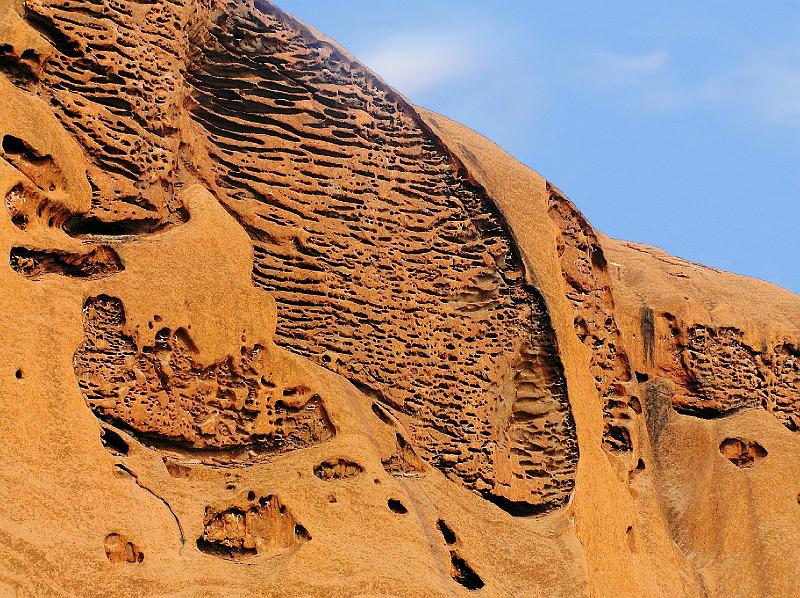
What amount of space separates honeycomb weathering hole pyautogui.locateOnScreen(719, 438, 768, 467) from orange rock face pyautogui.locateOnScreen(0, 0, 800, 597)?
26 mm

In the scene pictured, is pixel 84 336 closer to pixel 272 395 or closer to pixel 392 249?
pixel 272 395

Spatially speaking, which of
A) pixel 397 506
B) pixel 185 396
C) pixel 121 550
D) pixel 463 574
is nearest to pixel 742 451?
pixel 463 574

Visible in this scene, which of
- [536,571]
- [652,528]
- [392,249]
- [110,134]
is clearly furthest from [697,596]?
[110,134]

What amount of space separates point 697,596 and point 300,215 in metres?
5.99

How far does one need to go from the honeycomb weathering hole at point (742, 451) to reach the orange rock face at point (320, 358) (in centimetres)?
3

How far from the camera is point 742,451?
1744 centimetres

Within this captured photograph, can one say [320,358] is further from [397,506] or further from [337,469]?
[397,506]

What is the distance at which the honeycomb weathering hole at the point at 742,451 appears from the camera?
684 inches

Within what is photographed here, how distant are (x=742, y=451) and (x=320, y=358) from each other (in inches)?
228

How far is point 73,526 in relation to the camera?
10430 mm

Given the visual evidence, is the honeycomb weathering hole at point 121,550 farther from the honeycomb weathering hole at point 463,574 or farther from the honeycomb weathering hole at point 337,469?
the honeycomb weathering hole at point 463,574

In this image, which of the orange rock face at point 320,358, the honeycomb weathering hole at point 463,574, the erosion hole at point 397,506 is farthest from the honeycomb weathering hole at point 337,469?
the honeycomb weathering hole at point 463,574

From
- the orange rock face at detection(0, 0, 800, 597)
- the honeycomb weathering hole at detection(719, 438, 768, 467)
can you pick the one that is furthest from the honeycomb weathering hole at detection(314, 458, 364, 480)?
the honeycomb weathering hole at detection(719, 438, 768, 467)

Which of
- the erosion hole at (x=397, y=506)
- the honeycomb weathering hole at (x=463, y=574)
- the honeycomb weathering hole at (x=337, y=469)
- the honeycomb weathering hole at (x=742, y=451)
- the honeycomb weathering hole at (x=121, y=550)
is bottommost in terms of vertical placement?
the honeycomb weathering hole at (x=121, y=550)
